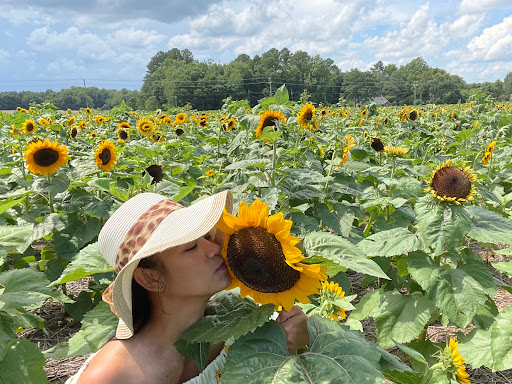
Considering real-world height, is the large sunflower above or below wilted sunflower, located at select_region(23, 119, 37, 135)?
below

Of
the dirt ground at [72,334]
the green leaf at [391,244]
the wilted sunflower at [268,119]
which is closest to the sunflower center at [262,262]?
the green leaf at [391,244]

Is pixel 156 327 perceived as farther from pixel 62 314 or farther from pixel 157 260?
A: pixel 62 314

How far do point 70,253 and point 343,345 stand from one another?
2343 millimetres

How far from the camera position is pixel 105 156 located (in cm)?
333

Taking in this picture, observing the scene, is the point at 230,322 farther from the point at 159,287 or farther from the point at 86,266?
the point at 86,266

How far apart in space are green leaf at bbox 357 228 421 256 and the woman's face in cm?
111

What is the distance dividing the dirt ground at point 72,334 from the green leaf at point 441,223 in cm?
92

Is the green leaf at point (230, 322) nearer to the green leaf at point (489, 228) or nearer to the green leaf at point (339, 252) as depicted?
the green leaf at point (339, 252)

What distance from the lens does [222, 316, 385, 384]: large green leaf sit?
3.19 feet

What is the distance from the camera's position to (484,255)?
4.06m

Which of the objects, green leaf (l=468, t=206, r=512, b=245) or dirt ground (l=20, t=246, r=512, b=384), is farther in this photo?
dirt ground (l=20, t=246, r=512, b=384)

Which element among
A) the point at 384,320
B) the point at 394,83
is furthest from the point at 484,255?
the point at 394,83

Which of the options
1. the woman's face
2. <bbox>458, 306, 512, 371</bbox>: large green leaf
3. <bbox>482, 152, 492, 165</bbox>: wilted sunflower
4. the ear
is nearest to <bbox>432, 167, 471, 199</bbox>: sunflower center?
<bbox>458, 306, 512, 371</bbox>: large green leaf

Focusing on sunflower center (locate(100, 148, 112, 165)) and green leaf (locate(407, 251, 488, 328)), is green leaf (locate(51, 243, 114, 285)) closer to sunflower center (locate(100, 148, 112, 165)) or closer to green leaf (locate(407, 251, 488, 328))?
green leaf (locate(407, 251, 488, 328))
